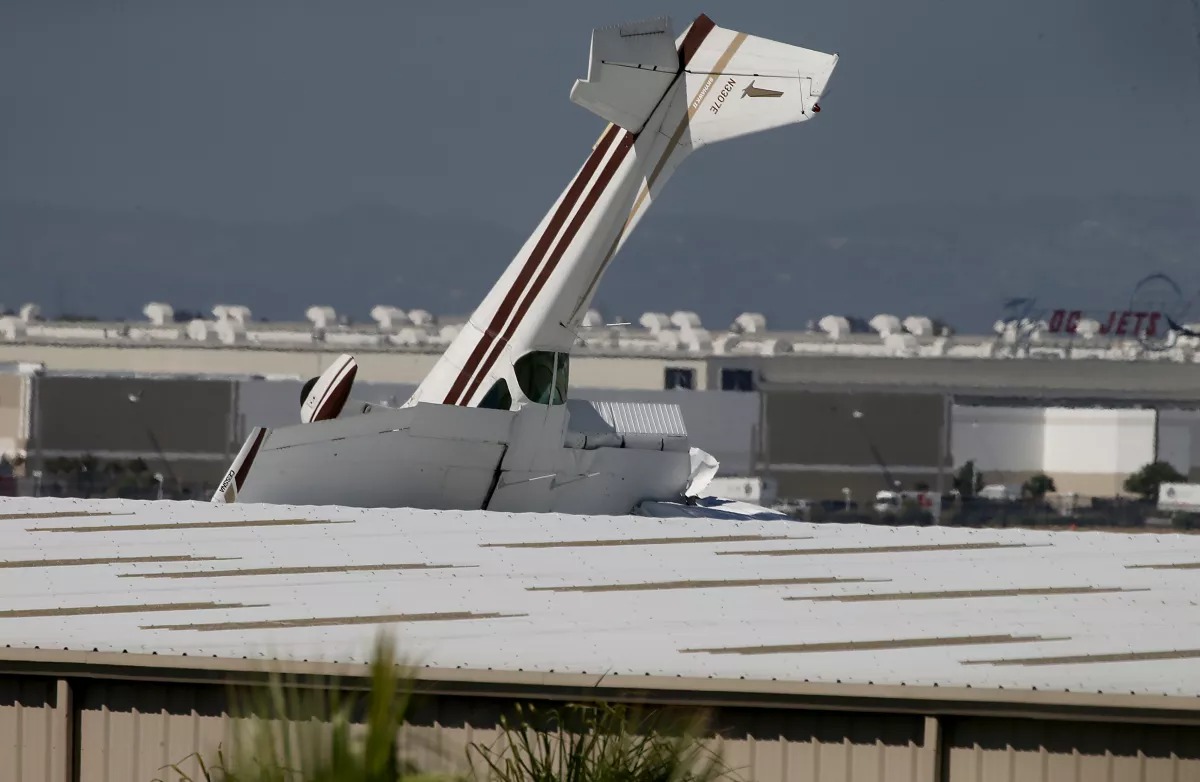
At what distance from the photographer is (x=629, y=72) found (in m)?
24.5

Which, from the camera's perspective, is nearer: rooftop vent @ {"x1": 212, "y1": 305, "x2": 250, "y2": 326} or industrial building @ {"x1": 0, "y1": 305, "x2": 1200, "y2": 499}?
industrial building @ {"x1": 0, "y1": 305, "x2": 1200, "y2": 499}

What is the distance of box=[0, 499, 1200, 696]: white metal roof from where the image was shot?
1292 centimetres

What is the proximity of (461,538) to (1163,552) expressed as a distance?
5.71 metres

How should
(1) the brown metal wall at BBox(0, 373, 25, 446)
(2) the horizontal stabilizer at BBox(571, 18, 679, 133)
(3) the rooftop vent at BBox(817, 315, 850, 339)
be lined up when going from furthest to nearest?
(3) the rooftop vent at BBox(817, 315, 850, 339)
(1) the brown metal wall at BBox(0, 373, 25, 446)
(2) the horizontal stabilizer at BBox(571, 18, 679, 133)

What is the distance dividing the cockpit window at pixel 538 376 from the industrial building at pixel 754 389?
121ft

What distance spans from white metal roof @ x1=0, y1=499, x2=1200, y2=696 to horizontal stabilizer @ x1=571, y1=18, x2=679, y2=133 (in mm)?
10721

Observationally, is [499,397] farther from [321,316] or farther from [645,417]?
[321,316]

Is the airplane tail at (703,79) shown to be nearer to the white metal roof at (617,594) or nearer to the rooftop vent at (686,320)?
the white metal roof at (617,594)

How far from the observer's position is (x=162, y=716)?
13203mm

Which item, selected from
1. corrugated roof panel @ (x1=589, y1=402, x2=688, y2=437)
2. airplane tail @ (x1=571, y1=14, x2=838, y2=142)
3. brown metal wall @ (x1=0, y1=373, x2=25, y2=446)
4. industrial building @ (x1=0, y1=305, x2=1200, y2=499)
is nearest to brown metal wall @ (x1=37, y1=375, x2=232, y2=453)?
industrial building @ (x1=0, y1=305, x2=1200, y2=499)

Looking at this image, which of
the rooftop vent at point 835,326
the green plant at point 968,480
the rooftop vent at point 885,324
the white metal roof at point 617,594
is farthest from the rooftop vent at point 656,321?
the white metal roof at point 617,594

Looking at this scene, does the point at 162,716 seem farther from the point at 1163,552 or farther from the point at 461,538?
the point at 1163,552

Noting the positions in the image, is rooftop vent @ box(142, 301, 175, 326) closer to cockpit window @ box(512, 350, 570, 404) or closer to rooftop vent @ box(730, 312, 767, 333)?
rooftop vent @ box(730, 312, 767, 333)

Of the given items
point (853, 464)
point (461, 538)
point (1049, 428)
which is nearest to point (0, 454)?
point (853, 464)
